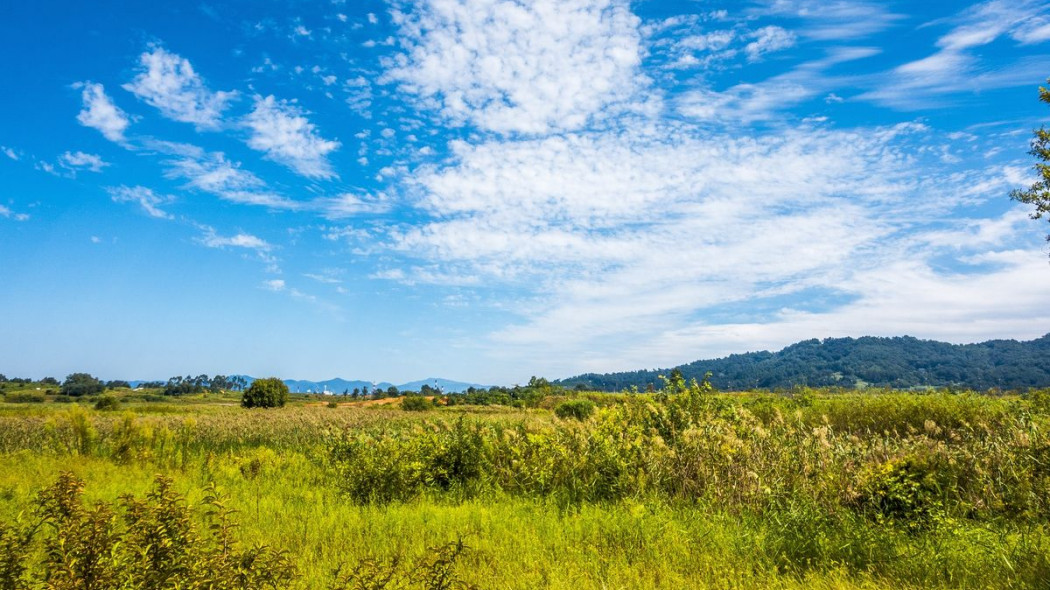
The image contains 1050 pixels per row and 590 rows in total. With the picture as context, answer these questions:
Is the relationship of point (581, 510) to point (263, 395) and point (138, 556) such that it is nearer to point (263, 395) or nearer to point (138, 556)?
point (138, 556)

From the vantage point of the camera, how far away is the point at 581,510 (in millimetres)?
7480

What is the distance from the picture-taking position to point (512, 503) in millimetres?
8117

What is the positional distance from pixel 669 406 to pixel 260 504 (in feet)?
25.2

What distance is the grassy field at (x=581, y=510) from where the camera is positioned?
396 cm

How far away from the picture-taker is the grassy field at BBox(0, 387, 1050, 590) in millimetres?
3961

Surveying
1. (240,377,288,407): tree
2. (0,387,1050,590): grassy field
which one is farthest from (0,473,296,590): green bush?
(240,377,288,407): tree

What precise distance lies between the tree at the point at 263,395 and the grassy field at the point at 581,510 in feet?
125

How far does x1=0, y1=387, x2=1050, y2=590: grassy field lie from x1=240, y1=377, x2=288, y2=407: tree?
125 feet

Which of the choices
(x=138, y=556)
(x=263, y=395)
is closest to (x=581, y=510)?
(x=138, y=556)

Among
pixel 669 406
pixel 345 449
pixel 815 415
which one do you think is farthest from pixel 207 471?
pixel 815 415

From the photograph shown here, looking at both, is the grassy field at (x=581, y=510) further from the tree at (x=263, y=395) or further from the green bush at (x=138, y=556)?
the tree at (x=263, y=395)

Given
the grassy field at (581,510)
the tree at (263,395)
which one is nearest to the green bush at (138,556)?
the grassy field at (581,510)

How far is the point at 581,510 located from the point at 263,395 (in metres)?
47.9

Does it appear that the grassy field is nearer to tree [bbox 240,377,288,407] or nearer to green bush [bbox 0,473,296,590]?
green bush [bbox 0,473,296,590]
